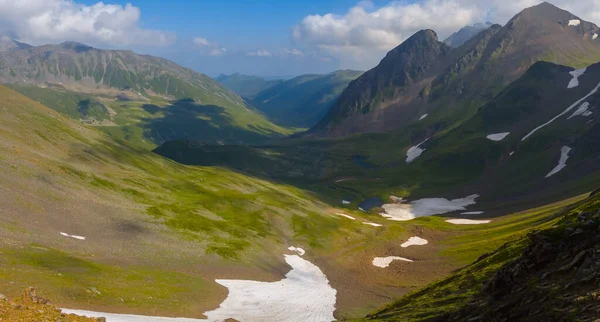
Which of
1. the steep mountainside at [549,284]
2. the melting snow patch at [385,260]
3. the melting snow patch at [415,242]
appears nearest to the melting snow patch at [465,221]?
the melting snow patch at [415,242]

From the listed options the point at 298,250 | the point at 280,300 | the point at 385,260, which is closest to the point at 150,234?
the point at 280,300

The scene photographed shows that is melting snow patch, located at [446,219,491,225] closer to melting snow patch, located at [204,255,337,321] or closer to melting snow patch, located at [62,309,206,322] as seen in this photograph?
melting snow patch, located at [204,255,337,321]

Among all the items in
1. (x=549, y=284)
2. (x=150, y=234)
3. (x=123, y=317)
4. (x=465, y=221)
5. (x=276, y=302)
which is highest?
(x=465, y=221)

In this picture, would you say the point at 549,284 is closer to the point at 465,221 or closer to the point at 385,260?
the point at 385,260

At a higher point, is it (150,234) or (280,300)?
(150,234)

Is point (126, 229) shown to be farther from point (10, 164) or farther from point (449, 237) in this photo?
point (449, 237)

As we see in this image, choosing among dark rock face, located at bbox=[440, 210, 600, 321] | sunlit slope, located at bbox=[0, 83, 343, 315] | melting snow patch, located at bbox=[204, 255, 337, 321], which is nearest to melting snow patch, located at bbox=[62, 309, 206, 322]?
sunlit slope, located at bbox=[0, 83, 343, 315]

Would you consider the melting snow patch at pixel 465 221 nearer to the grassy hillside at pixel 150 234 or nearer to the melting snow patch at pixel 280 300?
the grassy hillside at pixel 150 234

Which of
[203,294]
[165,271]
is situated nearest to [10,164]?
[165,271]
